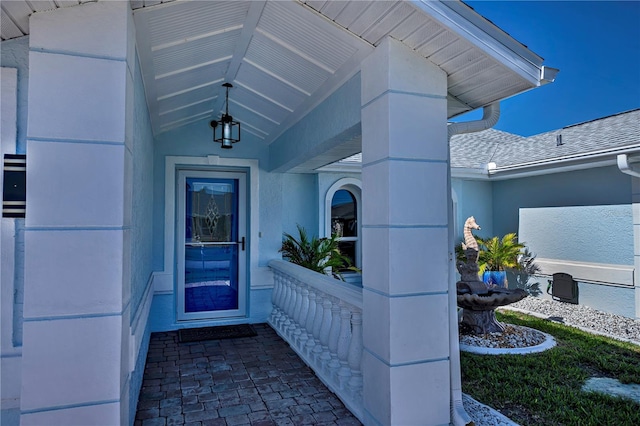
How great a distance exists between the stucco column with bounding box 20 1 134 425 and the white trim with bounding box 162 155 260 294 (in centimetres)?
342

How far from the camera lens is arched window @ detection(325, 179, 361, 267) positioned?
288 inches

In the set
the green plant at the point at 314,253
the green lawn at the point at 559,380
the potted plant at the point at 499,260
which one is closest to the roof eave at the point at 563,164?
the potted plant at the point at 499,260

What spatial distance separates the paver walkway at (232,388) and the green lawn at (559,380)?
1.40 meters

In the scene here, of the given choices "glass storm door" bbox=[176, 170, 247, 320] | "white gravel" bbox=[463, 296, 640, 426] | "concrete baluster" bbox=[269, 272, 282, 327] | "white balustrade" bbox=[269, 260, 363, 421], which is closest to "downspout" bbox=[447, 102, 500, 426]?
"white balustrade" bbox=[269, 260, 363, 421]

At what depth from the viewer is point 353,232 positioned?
24.5ft

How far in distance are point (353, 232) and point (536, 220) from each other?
387 cm

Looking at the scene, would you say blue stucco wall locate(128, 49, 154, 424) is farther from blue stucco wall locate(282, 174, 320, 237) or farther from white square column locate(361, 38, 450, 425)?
blue stucco wall locate(282, 174, 320, 237)

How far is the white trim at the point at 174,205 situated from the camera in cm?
527

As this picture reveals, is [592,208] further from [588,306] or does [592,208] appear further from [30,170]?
[30,170]

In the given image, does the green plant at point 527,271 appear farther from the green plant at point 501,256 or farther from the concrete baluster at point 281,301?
the concrete baluster at point 281,301

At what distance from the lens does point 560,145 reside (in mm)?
7602

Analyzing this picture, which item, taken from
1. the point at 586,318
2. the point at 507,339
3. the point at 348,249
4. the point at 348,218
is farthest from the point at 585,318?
the point at 348,218

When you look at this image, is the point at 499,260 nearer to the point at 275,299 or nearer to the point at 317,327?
the point at 275,299

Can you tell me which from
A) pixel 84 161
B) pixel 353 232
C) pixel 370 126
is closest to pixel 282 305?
pixel 353 232
